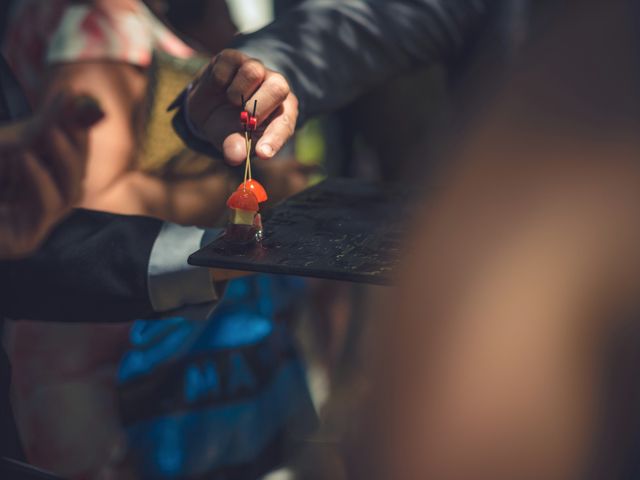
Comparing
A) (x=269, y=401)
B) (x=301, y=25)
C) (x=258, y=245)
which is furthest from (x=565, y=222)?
(x=269, y=401)

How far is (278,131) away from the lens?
70 cm

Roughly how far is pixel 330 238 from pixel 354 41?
49 cm

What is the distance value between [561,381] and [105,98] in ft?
2.63

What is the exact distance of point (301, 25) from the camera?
1007 mm

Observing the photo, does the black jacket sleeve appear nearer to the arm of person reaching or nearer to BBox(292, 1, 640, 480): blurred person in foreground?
the arm of person reaching

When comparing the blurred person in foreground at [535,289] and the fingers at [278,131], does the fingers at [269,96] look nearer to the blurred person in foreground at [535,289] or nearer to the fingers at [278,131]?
the fingers at [278,131]

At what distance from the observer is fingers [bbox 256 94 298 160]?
65 cm

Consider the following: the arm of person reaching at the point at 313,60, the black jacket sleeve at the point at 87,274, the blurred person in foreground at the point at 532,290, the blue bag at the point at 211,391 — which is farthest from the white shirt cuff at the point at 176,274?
the blurred person in foreground at the point at 532,290

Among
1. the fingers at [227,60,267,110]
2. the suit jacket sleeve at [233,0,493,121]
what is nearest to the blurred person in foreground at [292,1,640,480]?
the fingers at [227,60,267,110]

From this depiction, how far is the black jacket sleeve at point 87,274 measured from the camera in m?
0.79

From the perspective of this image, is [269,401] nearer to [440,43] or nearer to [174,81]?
[174,81]

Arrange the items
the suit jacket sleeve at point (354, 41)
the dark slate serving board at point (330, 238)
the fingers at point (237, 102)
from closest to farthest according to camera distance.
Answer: the dark slate serving board at point (330, 238) → the fingers at point (237, 102) → the suit jacket sleeve at point (354, 41)

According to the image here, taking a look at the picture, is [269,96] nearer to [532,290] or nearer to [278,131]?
[278,131]

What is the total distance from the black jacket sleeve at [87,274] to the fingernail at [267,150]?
0.21 meters
